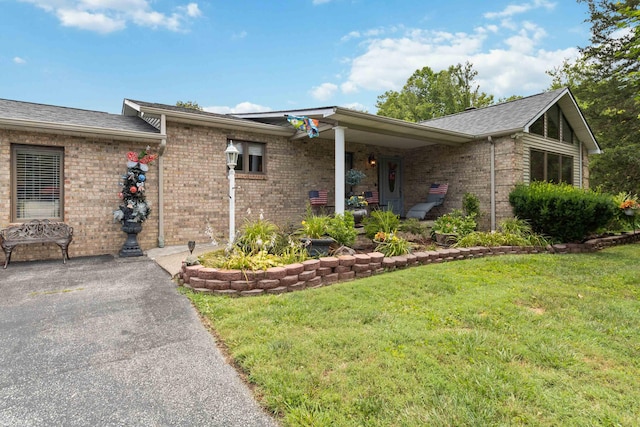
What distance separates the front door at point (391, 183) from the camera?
11.2m

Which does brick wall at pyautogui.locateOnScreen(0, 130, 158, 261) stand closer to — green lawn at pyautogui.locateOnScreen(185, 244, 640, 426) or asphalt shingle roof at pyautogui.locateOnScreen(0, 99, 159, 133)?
asphalt shingle roof at pyautogui.locateOnScreen(0, 99, 159, 133)

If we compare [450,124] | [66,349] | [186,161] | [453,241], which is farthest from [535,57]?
[66,349]

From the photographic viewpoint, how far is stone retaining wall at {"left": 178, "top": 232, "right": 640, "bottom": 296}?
4020 millimetres

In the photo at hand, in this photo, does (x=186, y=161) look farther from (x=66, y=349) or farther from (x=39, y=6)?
(x=39, y=6)

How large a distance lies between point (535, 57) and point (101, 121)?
94.8ft

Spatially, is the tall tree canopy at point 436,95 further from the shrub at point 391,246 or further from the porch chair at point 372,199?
the shrub at point 391,246

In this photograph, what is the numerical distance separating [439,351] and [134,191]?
20.4 feet

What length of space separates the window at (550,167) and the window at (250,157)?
7.87 meters

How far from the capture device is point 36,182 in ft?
20.5

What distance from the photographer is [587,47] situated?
1483cm

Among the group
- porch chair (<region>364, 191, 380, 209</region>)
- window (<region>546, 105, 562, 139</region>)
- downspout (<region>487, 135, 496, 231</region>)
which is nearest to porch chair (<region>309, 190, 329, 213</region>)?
porch chair (<region>364, 191, 380, 209</region>)

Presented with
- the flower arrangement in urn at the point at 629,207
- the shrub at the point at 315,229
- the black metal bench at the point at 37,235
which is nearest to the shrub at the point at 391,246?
the shrub at the point at 315,229

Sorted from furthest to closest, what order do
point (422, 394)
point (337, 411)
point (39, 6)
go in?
point (39, 6) < point (422, 394) < point (337, 411)

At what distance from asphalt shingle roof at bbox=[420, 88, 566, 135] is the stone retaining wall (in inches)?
193
